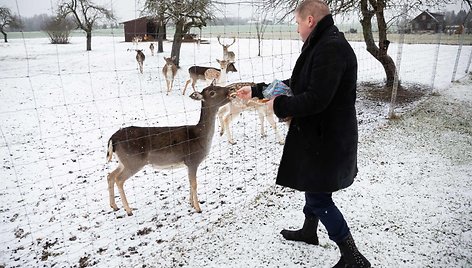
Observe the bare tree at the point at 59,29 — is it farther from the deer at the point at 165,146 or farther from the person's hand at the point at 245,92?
the person's hand at the point at 245,92

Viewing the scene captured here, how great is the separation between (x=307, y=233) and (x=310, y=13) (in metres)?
2.12

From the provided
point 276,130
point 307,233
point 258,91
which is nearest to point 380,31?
point 276,130

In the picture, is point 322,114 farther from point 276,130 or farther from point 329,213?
point 276,130

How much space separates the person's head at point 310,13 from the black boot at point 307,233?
6.02 feet

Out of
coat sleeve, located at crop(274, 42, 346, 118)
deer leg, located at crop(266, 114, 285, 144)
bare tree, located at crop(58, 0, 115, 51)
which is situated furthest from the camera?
bare tree, located at crop(58, 0, 115, 51)

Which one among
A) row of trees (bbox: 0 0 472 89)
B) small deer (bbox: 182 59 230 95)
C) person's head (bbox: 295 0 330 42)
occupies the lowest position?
small deer (bbox: 182 59 230 95)

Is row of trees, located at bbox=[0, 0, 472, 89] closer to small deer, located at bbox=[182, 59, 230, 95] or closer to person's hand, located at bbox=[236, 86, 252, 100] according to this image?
small deer, located at bbox=[182, 59, 230, 95]

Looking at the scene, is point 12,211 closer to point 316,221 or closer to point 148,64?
point 316,221

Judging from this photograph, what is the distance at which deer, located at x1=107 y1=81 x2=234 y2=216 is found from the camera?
4.22 m

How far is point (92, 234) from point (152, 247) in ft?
2.65

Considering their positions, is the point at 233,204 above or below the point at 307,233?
below

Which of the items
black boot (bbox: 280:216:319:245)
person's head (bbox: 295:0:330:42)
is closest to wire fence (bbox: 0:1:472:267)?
black boot (bbox: 280:216:319:245)

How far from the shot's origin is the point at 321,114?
7.98ft

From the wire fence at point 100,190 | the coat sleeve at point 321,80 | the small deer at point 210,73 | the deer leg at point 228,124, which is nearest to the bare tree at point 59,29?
the small deer at point 210,73
